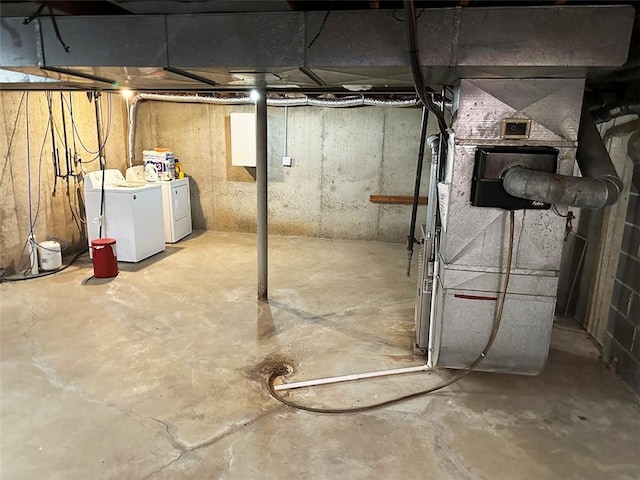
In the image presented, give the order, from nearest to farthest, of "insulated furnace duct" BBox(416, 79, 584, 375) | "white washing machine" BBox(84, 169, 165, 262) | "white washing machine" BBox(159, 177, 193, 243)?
"insulated furnace duct" BBox(416, 79, 584, 375)
"white washing machine" BBox(84, 169, 165, 262)
"white washing machine" BBox(159, 177, 193, 243)

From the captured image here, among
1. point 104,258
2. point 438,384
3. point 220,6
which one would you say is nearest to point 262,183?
point 220,6

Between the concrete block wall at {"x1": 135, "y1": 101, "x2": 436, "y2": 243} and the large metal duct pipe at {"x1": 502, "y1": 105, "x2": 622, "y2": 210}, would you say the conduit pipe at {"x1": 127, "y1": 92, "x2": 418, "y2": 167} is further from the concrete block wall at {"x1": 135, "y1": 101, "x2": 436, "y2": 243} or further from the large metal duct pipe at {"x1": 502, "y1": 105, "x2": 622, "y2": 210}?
the large metal duct pipe at {"x1": 502, "y1": 105, "x2": 622, "y2": 210}

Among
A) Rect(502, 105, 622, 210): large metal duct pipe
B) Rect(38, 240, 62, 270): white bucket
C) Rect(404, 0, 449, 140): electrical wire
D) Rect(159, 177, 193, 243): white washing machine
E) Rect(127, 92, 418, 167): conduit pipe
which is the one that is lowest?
Rect(38, 240, 62, 270): white bucket

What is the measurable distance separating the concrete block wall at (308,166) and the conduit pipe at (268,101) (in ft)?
0.71

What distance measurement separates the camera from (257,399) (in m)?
2.40

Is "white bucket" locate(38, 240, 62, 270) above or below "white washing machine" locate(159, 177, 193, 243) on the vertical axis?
below

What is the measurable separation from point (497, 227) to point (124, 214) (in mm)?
3708

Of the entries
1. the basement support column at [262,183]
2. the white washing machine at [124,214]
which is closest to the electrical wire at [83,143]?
the white washing machine at [124,214]

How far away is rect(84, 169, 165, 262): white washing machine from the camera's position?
4516 millimetres

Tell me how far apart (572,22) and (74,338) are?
348 cm

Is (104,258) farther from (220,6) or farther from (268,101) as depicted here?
(220,6)

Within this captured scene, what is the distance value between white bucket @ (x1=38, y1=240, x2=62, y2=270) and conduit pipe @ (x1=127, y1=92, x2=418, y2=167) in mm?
1838

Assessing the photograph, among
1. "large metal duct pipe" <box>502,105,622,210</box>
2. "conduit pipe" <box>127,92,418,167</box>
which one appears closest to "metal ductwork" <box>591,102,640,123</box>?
"large metal duct pipe" <box>502,105,622,210</box>

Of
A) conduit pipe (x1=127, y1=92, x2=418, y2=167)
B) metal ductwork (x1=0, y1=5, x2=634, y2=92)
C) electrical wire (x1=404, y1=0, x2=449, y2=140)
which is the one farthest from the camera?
conduit pipe (x1=127, y1=92, x2=418, y2=167)
